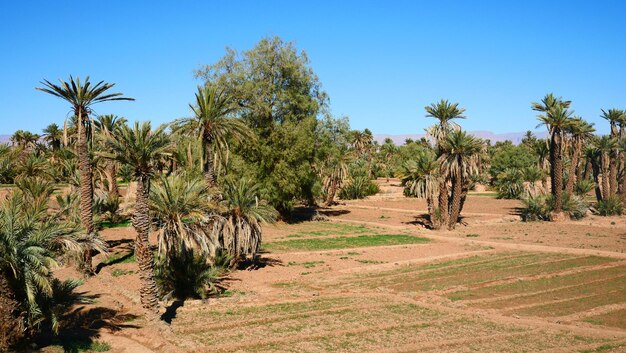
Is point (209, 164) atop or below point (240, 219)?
atop

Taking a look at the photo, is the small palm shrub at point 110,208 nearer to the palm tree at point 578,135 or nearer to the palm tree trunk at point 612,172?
the palm tree at point 578,135

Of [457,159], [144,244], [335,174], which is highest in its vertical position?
[457,159]

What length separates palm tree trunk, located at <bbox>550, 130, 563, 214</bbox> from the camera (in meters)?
47.4

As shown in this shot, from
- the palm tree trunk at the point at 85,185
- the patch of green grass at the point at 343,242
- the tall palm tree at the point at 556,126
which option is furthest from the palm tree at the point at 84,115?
the tall palm tree at the point at 556,126

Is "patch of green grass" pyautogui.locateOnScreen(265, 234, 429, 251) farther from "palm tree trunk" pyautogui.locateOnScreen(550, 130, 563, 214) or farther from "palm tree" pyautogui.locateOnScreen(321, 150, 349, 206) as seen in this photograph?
"palm tree trunk" pyautogui.locateOnScreen(550, 130, 563, 214)

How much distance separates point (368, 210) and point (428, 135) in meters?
17.2

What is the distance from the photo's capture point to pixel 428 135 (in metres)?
44.9

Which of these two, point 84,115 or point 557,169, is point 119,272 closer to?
point 84,115

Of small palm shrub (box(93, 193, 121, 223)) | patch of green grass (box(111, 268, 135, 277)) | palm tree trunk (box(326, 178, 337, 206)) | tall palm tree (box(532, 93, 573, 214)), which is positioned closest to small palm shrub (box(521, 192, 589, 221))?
tall palm tree (box(532, 93, 573, 214))

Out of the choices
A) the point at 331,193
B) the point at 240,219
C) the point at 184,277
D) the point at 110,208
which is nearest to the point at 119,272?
the point at 184,277

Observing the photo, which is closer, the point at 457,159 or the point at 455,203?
the point at 457,159

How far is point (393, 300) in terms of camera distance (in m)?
22.0

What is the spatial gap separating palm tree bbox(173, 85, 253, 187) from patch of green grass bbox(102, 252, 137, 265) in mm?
7046

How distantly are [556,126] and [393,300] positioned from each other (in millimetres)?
33256
